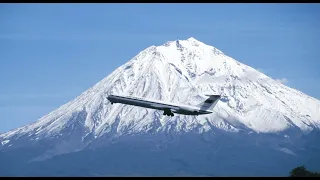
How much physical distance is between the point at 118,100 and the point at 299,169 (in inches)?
1825

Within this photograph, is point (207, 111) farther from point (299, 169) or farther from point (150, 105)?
point (299, 169)

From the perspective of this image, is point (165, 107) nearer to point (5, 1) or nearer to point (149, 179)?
point (5, 1)

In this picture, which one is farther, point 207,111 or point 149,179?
point 207,111

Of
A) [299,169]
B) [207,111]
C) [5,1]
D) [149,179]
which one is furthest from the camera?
[207,111]

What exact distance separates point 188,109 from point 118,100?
1381cm

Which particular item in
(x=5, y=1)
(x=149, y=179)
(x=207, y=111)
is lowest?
(x=149, y=179)

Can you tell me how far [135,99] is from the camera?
489 ft

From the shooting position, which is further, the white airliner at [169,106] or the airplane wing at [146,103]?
the airplane wing at [146,103]

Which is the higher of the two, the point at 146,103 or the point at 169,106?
the point at 146,103

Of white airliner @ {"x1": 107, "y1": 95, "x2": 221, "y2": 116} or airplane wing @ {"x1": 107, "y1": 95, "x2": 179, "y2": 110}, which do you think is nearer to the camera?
white airliner @ {"x1": 107, "y1": 95, "x2": 221, "y2": 116}

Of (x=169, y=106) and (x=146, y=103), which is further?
(x=146, y=103)

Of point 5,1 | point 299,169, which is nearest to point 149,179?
point 5,1

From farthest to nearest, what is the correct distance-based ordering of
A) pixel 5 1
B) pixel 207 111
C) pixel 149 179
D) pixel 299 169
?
pixel 207 111 → pixel 299 169 → pixel 5 1 → pixel 149 179

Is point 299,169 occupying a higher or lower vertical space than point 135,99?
lower
